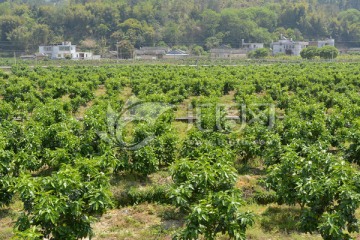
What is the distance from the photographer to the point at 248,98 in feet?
71.4

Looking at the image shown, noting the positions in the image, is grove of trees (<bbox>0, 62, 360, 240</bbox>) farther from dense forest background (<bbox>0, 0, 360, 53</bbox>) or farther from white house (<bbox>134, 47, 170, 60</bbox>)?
dense forest background (<bbox>0, 0, 360, 53</bbox>)

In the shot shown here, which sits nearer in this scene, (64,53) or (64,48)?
(64,53)

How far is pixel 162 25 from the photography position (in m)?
126

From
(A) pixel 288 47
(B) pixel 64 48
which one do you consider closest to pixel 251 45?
(A) pixel 288 47

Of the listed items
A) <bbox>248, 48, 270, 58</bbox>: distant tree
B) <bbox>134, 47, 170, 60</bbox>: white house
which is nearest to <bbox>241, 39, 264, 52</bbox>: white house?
<bbox>248, 48, 270, 58</bbox>: distant tree

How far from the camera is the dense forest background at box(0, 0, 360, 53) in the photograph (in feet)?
335

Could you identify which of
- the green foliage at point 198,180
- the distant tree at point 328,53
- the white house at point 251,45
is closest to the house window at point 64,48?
the white house at point 251,45

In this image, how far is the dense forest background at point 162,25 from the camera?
102m

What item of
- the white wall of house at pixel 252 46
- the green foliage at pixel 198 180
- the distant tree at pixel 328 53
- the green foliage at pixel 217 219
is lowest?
the green foliage at pixel 217 219

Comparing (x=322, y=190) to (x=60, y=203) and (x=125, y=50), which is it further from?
(x=125, y=50)

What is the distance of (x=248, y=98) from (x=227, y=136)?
27.2 feet

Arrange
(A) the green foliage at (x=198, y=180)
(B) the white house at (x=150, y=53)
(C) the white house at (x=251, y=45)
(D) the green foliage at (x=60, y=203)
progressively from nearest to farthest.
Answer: (D) the green foliage at (x=60, y=203)
(A) the green foliage at (x=198, y=180)
(B) the white house at (x=150, y=53)
(C) the white house at (x=251, y=45)

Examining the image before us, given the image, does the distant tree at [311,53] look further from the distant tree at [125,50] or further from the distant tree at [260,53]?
the distant tree at [125,50]

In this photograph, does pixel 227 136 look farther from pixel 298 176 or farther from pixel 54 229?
pixel 54 229
